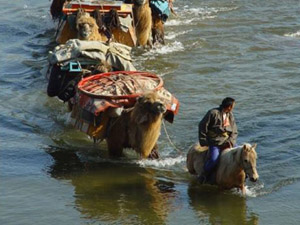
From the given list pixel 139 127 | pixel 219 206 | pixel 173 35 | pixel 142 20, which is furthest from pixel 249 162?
pixel 173 35

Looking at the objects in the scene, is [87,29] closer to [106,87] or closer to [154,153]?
[106,87]

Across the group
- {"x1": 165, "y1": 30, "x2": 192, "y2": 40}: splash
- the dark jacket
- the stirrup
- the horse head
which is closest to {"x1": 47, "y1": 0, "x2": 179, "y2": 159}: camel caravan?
the dark jacket

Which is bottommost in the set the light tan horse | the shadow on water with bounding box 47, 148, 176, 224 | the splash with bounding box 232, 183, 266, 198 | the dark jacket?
the shadow on water with bounding box 47, 148, 176, 224

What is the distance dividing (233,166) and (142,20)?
7.98 m

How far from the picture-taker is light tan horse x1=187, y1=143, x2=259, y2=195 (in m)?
9.10

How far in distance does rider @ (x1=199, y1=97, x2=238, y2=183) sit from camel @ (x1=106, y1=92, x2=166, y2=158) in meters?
0.63

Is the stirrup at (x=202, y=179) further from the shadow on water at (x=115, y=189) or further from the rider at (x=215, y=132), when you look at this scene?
the shadow on water at (x=115, y=189)

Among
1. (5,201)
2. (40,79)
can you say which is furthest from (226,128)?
(40,79)

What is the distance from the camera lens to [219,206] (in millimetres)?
9516

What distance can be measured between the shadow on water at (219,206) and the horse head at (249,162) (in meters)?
0.51

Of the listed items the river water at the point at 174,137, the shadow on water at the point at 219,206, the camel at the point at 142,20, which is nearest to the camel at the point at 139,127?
the river water at the point at 174,137

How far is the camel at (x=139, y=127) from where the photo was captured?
10.0 meters

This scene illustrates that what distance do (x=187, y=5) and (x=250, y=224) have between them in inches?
589

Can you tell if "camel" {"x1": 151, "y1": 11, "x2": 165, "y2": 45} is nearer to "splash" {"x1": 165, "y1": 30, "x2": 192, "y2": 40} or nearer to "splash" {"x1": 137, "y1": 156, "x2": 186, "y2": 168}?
"splash" {"x1": 165, "y1": 30, "x2": 192, "y2": 40}
